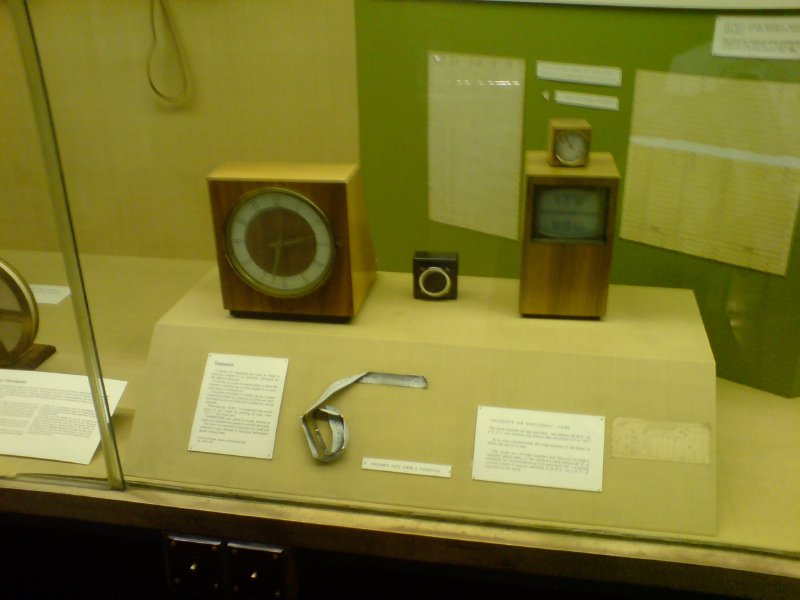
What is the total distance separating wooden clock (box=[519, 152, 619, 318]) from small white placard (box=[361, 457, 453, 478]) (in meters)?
0.34

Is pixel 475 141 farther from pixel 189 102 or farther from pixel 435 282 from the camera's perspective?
pixel 189 102

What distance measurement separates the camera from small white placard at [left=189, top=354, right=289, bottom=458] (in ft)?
4.35

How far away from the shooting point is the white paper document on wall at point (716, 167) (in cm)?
142

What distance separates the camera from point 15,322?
157 cm

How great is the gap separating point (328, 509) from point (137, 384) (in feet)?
1.78

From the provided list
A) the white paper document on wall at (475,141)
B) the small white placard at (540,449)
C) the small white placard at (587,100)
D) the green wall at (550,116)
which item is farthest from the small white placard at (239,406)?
the small white placard at (587,100)

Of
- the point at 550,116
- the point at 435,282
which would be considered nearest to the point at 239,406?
the point at 435,282

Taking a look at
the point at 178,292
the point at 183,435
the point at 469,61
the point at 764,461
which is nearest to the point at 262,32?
the point at 469,61

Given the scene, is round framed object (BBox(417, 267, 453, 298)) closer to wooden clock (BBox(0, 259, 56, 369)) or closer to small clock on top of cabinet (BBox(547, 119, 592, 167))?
small clock on top of cabinet (BBox(547, 119, 592, 167))

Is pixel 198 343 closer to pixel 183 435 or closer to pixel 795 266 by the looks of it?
pixel 183 435

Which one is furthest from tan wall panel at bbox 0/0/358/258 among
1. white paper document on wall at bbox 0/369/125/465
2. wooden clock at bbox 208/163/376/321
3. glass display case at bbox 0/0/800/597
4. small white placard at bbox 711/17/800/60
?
small white placard at bbox 711/17/800/60

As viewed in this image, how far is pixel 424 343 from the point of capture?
134cm

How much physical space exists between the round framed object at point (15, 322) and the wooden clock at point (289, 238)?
447 millimetres

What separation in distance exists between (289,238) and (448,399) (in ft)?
1.31
